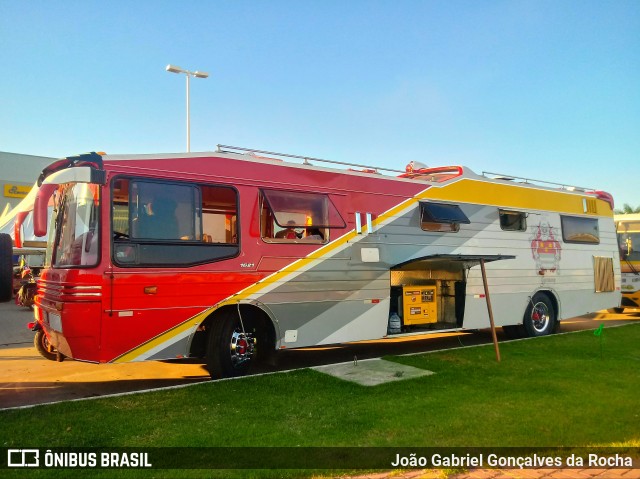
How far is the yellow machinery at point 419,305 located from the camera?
9.38 meters

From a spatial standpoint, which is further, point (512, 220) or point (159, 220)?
point (512, 220)

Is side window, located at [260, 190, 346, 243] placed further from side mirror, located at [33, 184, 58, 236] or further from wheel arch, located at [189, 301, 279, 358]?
side mirror, located at [33, 184, 58, 236]

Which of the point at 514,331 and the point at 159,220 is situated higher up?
the point at 159,220

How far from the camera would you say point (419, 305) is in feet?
31.6

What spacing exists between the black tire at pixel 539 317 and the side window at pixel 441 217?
119 inches

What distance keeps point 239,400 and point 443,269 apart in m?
5.49

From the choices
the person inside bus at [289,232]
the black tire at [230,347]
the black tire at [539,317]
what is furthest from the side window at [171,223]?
the black tire at [539,317]

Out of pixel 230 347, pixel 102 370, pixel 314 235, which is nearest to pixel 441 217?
pixel 314 235

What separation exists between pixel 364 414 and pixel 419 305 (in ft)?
14.3

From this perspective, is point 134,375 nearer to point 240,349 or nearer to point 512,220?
point 240,349

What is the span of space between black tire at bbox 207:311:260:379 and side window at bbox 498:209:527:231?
620 centimetres

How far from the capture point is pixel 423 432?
497 centimetres

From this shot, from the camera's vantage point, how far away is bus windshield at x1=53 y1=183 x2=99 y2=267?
21.0 feet

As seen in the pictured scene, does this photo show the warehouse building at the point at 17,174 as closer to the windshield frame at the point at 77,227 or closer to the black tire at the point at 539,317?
the windshield frame at the point at 77,227
